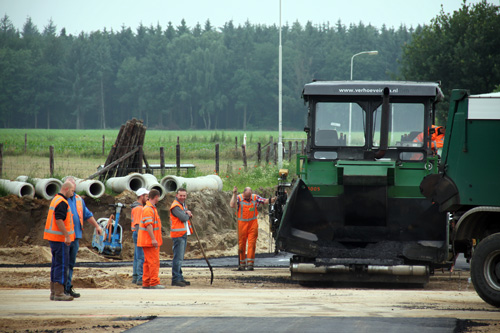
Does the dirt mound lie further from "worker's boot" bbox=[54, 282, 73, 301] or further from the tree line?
the tree line

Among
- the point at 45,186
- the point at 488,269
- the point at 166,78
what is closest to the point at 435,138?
the point at 488,269

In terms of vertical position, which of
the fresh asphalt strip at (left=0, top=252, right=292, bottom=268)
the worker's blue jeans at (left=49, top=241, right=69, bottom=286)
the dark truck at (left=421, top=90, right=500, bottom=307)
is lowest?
the fresh asphalt strip at (left=0, top=252, right=292, bottom=268)

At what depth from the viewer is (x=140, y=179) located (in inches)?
764

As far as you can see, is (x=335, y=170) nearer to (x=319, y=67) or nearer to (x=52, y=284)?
(x=52, y=284)

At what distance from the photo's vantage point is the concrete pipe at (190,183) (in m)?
20.1

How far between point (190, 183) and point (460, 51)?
81.1 feet

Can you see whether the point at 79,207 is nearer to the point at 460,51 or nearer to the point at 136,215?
the point at 136,215

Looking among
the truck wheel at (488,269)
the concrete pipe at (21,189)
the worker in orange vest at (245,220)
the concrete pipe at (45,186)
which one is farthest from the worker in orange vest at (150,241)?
the concrete pipe at (21,189)

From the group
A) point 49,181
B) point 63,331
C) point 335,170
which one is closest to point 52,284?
point 63,331

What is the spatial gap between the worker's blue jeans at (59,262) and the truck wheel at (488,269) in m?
5.32

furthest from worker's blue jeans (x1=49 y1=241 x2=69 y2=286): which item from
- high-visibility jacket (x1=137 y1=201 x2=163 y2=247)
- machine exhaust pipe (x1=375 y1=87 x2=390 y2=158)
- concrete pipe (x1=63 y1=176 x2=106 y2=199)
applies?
concrete pipe (x1=63 y1=176 x2=106 y2=199)

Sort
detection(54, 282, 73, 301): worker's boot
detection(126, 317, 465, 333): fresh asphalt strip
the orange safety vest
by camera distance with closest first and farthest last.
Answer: detection(126, 317, 465, 333): fresh asphalt strip → detection(54, 282, 73, 301): worker's boot → the orange safety vest

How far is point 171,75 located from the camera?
4488 inches

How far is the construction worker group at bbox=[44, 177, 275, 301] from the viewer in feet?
30.9
